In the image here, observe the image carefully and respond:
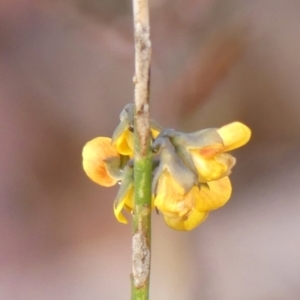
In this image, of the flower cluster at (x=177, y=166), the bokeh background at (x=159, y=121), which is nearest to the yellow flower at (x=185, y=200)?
the flower cluster at (x=177, y=166)

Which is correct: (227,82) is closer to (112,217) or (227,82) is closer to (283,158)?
(283,158)

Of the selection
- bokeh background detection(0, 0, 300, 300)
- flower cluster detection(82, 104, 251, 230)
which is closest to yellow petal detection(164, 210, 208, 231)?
flower cluster detection(82, 104, 251, 230)

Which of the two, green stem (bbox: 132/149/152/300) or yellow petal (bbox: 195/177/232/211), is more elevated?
yellow petal (bbox: 195/177/232/211)

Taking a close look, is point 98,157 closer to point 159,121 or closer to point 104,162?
point 104,162

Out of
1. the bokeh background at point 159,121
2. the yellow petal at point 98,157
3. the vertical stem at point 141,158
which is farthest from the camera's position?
the bokeh background at point 159,121

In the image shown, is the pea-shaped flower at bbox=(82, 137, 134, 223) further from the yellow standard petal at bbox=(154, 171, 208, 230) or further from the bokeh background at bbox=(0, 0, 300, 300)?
the bokeh background at bbox=(0, 0, 300, 300)

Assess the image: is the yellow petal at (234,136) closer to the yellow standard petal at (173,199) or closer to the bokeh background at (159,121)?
the yellow standard petal at (173,199)

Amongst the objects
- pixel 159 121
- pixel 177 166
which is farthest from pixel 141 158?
pixel 159 121
